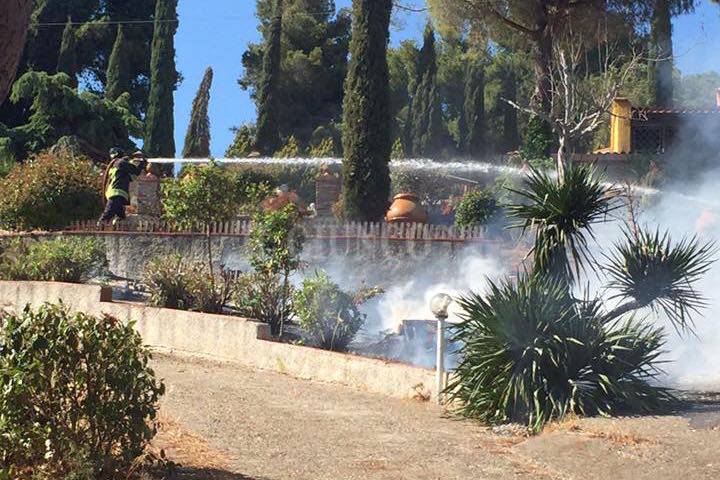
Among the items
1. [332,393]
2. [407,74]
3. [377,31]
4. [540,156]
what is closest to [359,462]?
[332,393]

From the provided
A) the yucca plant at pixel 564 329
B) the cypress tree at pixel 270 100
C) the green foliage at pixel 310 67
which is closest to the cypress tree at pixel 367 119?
the yucca plant at pixel 564 329

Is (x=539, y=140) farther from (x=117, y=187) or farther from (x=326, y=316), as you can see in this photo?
(x=326, y=316)

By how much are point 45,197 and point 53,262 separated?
469 cm

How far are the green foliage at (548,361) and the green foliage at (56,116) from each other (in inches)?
1130

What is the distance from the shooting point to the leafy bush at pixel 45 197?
68.2 feet

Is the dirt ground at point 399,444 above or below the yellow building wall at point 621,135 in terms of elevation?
below

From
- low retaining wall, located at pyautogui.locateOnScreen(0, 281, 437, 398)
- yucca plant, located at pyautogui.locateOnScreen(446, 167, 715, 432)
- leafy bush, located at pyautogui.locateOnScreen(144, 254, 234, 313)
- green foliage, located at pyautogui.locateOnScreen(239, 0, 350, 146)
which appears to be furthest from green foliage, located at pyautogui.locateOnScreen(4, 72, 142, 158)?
yucca plant, located at pyautogui.locateOnScreen(446, 167, 715, 432)

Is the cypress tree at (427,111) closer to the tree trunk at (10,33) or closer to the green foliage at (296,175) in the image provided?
the green foliage at (296,175)

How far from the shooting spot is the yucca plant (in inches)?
379

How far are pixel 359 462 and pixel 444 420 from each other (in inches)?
89.2

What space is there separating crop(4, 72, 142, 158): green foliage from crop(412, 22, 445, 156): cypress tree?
49.1ft

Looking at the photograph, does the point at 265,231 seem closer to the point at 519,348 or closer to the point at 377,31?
the point at 519,348

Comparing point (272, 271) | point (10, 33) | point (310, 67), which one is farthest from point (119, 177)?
point (310, 67)

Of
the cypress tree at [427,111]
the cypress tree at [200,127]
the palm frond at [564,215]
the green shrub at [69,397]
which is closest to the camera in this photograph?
the green shrub at [69,397]
